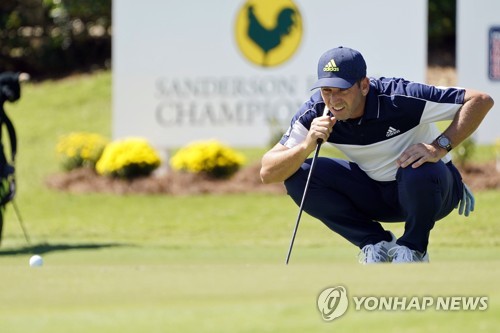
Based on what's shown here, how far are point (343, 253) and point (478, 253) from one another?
1.12 m

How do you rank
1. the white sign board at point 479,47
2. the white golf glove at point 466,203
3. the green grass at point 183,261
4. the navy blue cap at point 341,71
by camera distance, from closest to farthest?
the green grass at point 183,261 < the navy blue cap at point 341,71 < the white golf glove at point 466,203 < the white sign board at point 479,47

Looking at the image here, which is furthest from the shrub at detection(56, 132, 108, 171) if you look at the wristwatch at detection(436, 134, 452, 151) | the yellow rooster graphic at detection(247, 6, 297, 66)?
the wristwatch at detection(436, 134, 452, 151)

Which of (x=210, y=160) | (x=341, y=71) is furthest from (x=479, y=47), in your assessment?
(x=341, y=71)

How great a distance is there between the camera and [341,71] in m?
6.30

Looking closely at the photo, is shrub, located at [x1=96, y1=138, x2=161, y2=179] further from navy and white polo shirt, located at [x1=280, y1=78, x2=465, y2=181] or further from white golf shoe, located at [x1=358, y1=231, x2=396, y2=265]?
white golf shoe, located at [x1=358, y1=231, x2=396, y2=265]

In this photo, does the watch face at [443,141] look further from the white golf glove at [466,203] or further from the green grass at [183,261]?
the green grass at [183,261]

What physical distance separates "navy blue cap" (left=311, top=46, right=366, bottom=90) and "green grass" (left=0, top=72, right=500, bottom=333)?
114 centimetres

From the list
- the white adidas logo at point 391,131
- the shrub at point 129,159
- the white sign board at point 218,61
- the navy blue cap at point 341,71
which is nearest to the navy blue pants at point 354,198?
the white adidas logo at point 391,131

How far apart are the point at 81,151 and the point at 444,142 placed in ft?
31.4

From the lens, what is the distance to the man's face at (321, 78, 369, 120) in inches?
251

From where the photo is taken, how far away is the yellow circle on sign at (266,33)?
14.8 metres

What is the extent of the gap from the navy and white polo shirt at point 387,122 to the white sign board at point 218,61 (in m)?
8.12

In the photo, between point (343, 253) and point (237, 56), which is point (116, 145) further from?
point (343, 253)

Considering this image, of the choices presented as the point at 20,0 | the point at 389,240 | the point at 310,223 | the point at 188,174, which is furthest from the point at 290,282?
the point at 20,0
